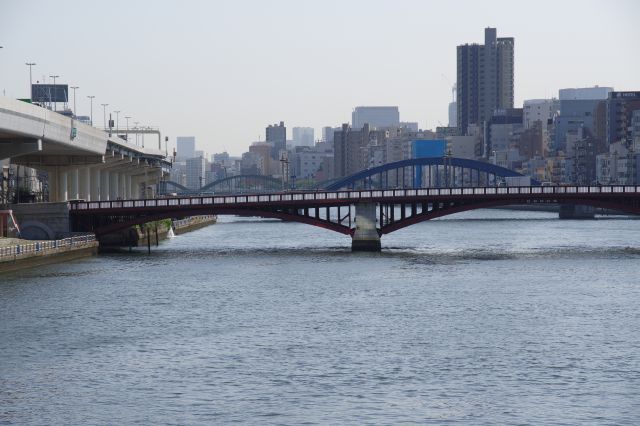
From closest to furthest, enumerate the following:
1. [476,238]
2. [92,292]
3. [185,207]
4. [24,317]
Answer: [24,317] → [92,292] → [185,207] → [476,238]

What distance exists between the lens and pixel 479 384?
164 feet

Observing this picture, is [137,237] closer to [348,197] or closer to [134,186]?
[348,197]

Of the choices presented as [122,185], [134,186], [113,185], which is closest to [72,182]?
[113,185]

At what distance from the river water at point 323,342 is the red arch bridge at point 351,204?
12.4 m

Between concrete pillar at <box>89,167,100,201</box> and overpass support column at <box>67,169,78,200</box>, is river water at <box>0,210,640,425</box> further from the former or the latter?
concrete pillar at <box>89,167,100,201</box>

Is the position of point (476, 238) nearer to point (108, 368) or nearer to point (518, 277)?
point (518, 277)

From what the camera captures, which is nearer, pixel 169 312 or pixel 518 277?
pixel 169 312

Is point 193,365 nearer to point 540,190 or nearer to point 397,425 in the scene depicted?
point 397,425

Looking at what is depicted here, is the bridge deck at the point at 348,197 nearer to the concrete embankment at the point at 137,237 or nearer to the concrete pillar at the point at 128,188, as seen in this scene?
the concrete embankment at the point at 137,237

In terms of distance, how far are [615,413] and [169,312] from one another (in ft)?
107

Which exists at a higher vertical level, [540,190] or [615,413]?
[540,190]

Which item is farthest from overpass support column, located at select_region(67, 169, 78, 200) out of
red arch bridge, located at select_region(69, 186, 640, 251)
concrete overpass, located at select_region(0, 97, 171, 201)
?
red arch bridge, located at select_region(69, 186, 640, 251)

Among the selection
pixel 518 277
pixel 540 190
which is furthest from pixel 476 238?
pixel 518 277

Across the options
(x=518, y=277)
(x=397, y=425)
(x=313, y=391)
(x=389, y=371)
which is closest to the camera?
(x=397, y=425)
